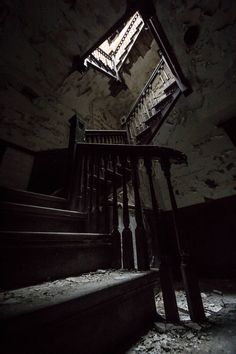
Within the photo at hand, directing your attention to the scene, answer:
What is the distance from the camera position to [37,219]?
1.51 m

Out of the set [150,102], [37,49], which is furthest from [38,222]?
[150,102]

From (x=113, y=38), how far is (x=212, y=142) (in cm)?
659

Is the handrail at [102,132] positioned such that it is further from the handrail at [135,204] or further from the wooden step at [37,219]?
the wooden step at [37,219]

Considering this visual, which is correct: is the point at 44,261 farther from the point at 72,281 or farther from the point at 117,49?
the point at 117,49

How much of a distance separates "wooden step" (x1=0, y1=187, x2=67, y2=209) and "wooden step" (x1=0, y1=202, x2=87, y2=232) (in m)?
0.31

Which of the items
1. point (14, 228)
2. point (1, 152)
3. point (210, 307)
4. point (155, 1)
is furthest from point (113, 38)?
point (210, 307)

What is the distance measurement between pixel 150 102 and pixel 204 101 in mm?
1812

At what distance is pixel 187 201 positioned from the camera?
3305mm

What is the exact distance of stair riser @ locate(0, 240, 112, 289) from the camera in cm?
101

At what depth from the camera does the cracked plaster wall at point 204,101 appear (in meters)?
2.15

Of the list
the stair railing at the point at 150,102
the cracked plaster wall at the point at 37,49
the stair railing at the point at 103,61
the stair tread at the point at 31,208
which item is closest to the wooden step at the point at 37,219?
the stair tread at the point at 31,208

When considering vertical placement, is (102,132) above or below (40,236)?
above

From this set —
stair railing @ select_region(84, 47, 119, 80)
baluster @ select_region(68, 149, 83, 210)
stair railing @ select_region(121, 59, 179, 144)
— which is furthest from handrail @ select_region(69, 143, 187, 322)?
stair railing @ select_region(84, 47, 119, 80)

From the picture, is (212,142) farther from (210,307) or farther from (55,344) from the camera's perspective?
(55,344)
